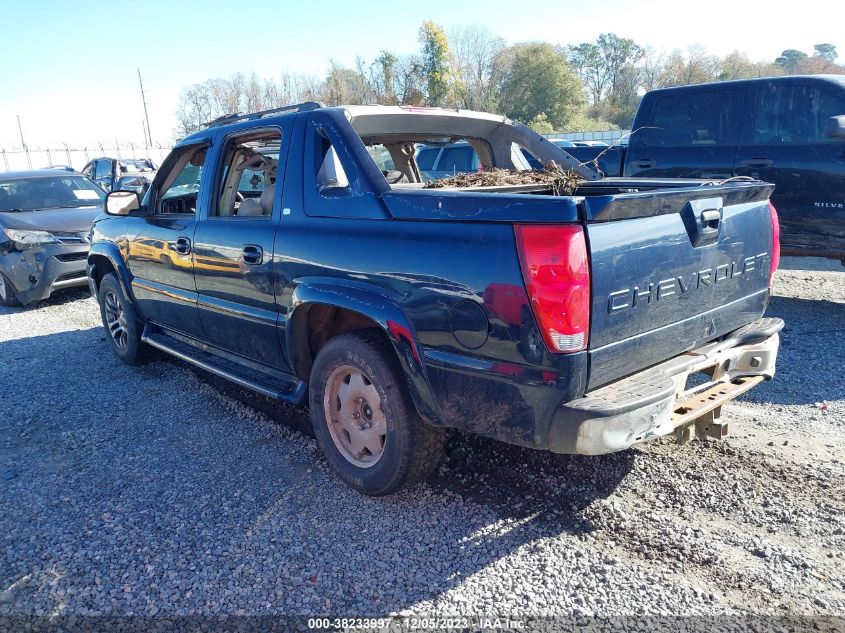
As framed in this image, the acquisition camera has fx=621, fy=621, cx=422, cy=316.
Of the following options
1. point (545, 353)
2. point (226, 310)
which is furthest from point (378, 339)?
point (226, 310)

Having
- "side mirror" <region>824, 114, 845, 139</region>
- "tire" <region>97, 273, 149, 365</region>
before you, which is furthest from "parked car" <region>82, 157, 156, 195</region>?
"side mirror" <region>824, 114, 845, 139</region>

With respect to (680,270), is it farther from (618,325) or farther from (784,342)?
(784,342)

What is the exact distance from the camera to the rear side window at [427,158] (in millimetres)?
11383

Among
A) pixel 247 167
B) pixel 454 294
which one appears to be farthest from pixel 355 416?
pixel 247 167

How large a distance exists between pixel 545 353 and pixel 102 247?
4.62m

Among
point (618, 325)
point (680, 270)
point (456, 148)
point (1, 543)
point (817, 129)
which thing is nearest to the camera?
point (618, 325)

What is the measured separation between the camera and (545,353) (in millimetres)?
Result: 2398

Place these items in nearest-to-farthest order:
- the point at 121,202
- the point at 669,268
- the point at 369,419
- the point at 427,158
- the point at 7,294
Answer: the point at 669,268 < the point at 369,419 < the point at 121,202 < the point at 7,294 < the point at 427,158

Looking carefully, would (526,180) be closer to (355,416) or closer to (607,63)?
(355,416)

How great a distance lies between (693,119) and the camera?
7082mm

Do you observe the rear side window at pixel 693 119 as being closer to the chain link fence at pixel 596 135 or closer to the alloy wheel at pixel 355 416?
the alloy wheel at pixel 355 416

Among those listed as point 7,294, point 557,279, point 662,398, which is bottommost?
point 7,294

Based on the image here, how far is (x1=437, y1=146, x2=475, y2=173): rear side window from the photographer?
10595 millimetres

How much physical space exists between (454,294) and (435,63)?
139 ft
